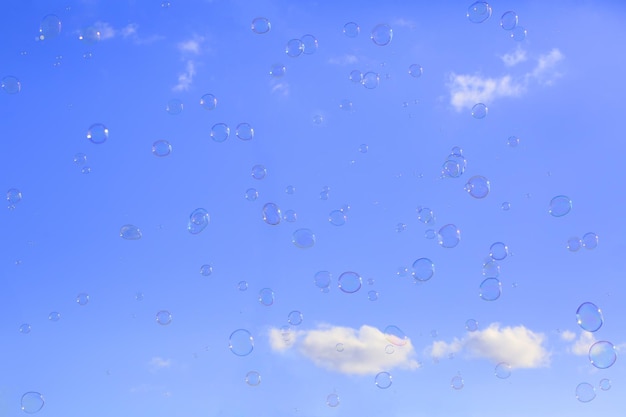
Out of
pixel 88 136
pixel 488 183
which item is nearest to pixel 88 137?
pixel 88 136

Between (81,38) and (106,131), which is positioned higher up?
(81,38)

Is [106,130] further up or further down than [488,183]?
further up

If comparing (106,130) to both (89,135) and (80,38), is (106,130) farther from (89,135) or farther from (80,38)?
(80,38)

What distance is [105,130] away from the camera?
13.7 m

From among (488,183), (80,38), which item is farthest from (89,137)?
(488,183)

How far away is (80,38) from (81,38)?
1.3 inches

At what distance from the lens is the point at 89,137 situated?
13445 mm

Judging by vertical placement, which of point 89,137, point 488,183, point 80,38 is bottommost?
point 488,183

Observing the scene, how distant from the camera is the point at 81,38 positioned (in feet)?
44.3

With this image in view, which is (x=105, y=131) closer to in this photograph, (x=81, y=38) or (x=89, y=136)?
(x=89, y=136)

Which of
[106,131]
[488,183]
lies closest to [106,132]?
[106,131]

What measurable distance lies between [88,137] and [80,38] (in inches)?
141

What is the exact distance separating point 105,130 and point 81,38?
3.36m

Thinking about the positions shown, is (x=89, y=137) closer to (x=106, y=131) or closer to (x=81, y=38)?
(x=106, y=131)
